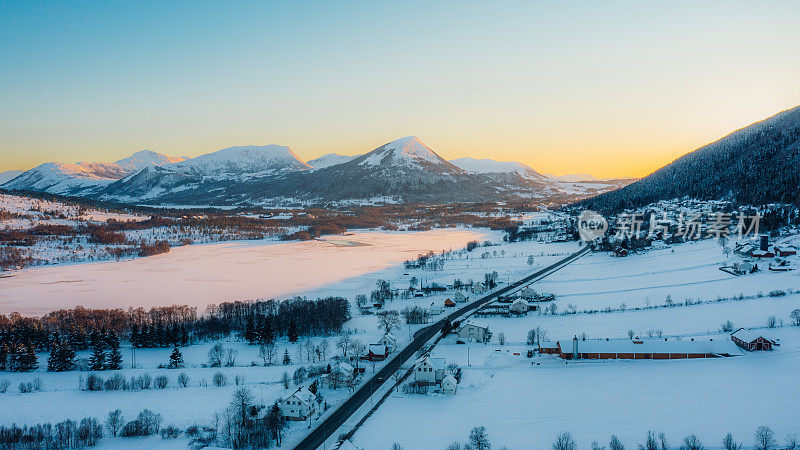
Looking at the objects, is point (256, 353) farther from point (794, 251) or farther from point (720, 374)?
point (794, 251)

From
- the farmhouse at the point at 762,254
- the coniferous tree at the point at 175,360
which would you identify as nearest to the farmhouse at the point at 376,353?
the coniferous tree at the point at 175,360

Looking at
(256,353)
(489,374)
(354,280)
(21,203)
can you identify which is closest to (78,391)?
(256,353)

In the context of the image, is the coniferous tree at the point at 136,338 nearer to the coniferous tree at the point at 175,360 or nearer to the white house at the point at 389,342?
the coniferous tree at the point at 175,360

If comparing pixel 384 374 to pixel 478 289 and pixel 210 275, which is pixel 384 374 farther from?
pixel 210 275

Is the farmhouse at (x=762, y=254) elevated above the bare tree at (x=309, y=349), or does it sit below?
above

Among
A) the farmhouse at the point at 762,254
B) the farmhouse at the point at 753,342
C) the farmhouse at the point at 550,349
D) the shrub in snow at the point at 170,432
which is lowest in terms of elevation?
the shrub in snow at the point at 170,432

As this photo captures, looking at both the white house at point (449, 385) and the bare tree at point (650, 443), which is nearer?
the bare tree at point (650, 443)

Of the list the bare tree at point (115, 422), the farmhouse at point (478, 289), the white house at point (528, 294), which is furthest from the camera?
the farmhouse at point (478, 289)

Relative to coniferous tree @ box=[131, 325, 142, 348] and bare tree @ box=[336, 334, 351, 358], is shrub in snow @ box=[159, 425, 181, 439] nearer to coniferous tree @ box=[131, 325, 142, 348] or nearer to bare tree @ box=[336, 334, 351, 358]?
bare tree @ box=[336, 334, 351, 358]
